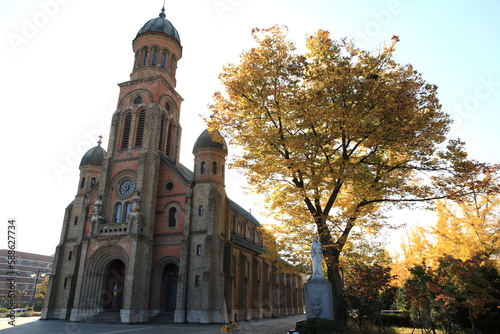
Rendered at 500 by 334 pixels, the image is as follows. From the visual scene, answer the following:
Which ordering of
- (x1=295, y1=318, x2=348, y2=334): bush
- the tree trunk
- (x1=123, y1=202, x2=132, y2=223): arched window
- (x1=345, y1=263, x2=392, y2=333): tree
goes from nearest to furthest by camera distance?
(x1=295, y1=318, x2=348, y2=334): bush, the tree trunk, (x1=345, y1=263, x2=392, y2=333): tree, (x1=123, y1=202, x2=132, y2=223): arched window

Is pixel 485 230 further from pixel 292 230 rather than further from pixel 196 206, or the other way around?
pixel 196 206

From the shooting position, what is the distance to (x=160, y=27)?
3456 centimetres

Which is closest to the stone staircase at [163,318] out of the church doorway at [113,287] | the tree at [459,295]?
the church doorway at [113,287]

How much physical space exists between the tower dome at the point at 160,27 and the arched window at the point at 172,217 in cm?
1874

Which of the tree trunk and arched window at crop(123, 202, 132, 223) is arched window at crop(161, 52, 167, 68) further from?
the tree trunk

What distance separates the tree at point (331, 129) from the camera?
13734 millimetres

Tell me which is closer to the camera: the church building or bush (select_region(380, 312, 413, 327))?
bush (select_region(380, 312, 413, 327))

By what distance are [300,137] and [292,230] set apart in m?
5.16

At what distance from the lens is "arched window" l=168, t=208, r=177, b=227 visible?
27261mm

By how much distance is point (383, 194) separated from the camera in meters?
15.3

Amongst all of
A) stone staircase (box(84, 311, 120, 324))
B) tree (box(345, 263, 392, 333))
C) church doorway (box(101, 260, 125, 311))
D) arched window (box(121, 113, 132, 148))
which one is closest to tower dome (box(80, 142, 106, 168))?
arched window (box(121, 113, 132, 148))

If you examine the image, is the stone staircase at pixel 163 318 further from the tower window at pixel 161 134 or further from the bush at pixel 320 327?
the bush at pixel 320 327

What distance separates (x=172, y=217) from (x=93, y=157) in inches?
489

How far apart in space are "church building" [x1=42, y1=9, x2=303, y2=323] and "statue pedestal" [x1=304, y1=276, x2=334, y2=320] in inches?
414
